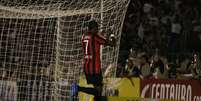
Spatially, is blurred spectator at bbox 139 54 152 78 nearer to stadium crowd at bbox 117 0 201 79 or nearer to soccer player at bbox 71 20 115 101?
stadium crowd at bbox 117 0 201 79

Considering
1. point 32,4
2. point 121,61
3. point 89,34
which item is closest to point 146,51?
point 121,61

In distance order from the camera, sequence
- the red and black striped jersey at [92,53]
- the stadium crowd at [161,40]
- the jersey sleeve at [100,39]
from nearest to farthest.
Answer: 1. the jersey sleeve at [100,39]
2. the red and black striped jersey at [92,53]
3. the stadium crowd at [161,40]

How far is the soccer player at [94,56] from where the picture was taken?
952 centimetres

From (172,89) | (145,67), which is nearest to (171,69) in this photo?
(145,67)

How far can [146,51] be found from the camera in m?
14.8

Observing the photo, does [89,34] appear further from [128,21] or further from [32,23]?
[128,21]

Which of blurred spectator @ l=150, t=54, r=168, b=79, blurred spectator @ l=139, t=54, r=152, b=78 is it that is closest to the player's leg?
blurred spectator @ l=150, t=54, r=168, b=79

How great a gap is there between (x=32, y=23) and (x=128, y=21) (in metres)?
5.13

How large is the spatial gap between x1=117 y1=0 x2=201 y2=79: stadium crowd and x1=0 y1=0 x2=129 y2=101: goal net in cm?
193

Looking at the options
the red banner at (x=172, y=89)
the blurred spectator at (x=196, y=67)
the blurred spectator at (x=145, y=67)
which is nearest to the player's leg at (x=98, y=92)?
the red banner at (x=172, y=89)

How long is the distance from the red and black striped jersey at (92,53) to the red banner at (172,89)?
2.13m

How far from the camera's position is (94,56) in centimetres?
977

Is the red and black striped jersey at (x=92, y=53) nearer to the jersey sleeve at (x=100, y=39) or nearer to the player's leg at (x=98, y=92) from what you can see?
the jersey sleeve at (x=100, y=39)

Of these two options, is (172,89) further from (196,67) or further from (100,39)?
(100,39)
